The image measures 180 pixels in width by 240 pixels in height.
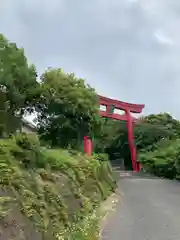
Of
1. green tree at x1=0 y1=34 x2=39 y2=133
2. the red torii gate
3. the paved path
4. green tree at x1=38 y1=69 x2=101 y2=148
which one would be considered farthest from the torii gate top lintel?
the paved path

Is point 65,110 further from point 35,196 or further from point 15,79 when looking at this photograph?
point 35,196

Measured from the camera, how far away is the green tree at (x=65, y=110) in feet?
117

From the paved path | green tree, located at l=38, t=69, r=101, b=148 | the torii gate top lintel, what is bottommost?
the paved path

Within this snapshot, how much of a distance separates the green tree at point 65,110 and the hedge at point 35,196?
893 inches

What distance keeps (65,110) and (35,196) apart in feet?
89.3

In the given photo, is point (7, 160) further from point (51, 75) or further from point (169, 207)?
point (51, 75)

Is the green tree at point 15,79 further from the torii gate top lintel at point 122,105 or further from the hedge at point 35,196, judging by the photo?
the hedge at point 35,196

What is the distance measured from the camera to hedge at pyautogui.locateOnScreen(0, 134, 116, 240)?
7145mm

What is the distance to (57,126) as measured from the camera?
3678cm

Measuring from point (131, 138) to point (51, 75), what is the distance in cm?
1824

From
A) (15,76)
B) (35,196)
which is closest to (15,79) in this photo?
(15,76)

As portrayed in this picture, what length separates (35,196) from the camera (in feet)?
27.6

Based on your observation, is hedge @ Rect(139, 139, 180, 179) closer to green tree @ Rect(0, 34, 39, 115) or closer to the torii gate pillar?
the torii gate pillar

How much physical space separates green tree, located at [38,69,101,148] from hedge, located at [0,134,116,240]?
74.4 ft
